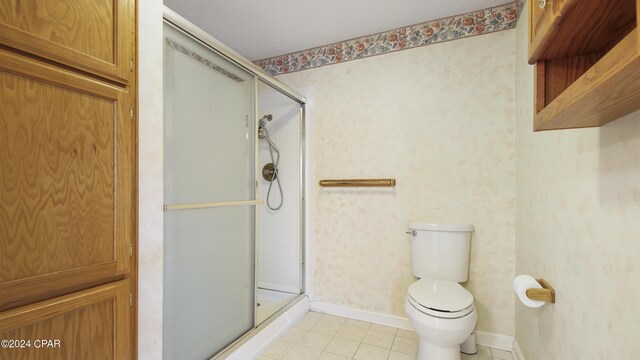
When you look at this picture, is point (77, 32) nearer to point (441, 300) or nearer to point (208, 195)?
point (208, 195)

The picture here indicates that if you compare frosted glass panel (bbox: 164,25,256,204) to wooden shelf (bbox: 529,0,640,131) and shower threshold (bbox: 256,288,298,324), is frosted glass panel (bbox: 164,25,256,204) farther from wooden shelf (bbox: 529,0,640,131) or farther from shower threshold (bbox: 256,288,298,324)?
wooden shelf (bbox: 529,0,640,131)

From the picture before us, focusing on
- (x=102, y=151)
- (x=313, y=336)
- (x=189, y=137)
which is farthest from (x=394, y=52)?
(x=313, y=336)

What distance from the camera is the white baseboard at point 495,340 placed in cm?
184

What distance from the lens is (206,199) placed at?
4.81 feet

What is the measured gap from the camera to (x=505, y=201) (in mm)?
1859

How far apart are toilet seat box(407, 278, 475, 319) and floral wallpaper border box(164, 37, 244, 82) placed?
5.46 feet

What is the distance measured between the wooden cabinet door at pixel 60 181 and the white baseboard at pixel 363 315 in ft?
5.64

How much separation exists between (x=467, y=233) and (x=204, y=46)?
1.97m

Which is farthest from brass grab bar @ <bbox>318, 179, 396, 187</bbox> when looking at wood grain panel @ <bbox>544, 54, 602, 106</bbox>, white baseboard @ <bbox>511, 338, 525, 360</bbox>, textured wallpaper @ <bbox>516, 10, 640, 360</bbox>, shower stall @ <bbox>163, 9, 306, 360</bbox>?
wood grain panel @ <bbox>544, 54, 602, 106</bbox>

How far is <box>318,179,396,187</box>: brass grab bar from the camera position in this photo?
2115mm

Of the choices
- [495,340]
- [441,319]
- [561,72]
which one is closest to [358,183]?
[441,319]

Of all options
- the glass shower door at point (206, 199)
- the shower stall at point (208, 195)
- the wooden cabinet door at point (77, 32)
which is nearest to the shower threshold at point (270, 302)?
the shower stall at point (208, 195)

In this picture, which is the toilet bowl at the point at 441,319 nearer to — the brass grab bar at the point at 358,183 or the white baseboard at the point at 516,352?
the white baseboard at the point at 516,352

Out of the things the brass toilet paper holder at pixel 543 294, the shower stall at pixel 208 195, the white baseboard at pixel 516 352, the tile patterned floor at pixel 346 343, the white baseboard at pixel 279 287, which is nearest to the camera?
the brass toilet paper holder at pixel 543 294
